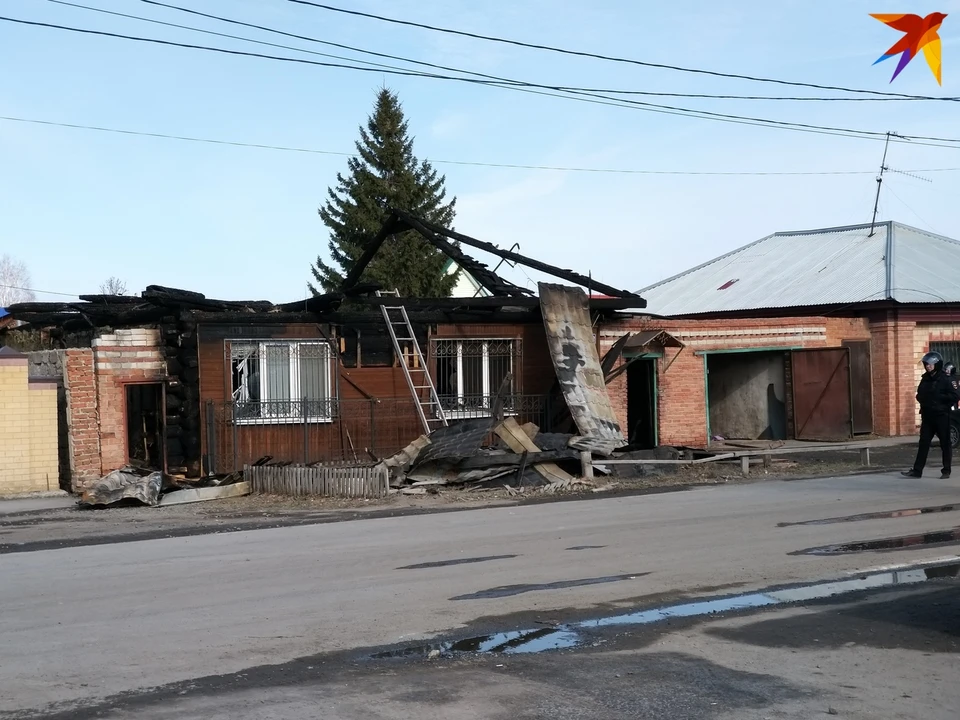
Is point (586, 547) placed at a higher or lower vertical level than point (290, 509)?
higher

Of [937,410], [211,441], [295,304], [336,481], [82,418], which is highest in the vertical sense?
[295,304]

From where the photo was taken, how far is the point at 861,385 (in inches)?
1046

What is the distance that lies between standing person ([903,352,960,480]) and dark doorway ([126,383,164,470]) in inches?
527

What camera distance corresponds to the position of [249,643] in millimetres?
7172

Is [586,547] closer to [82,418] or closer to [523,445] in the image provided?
[523,445]

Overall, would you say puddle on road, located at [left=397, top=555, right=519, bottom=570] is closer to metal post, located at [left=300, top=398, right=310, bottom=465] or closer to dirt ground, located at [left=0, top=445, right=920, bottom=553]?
dirt ground, located at [left=0, top=445, right=920, bottom=553]

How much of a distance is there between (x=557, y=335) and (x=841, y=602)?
42.1ft

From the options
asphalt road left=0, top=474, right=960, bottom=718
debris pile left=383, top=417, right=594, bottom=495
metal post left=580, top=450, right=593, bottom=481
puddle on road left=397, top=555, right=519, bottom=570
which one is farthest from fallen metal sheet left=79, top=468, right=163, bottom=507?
puddle on road left=397, top=555, right=519, bottom=570

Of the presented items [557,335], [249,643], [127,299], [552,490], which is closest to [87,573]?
[249,643]

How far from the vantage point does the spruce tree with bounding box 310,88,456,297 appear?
1799 inches

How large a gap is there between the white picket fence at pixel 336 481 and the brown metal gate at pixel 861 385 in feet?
48.3

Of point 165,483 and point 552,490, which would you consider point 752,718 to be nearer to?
point 552,490

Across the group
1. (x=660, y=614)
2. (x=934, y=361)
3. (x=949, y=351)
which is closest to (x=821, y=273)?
(x=949, y=351)

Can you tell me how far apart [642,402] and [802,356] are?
4.68m
